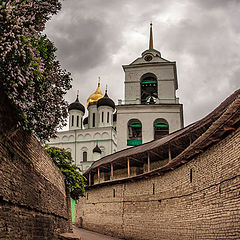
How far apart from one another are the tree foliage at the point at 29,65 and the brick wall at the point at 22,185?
374 millimetres

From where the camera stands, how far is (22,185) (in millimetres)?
8688

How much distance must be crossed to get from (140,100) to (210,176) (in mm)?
21270

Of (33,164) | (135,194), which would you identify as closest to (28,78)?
(33,164)

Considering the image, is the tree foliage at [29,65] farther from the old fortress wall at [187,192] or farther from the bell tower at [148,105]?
the bell tower at [148,105]

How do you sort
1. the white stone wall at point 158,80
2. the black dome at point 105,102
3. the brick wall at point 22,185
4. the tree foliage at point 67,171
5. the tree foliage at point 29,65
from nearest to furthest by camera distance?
the tree foliage at point 29,65, the brick wall at point 22,185, the tree foliage at point 67,171, the white stone wall at point 158,80, the black dome at point 105,102

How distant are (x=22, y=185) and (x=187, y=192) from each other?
21.2 ft

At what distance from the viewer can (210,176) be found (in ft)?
34.3

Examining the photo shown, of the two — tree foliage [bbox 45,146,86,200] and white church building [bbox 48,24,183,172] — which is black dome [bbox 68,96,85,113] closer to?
white church building [bbox 48,24,183,172]

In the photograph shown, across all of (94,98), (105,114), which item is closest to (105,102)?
(105,114)

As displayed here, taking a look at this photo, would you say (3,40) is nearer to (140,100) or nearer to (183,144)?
(183,144)

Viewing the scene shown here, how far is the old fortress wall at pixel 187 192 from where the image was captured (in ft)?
29.3

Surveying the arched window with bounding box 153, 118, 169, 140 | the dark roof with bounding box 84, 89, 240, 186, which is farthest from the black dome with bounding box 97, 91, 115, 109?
the dark roof with bounding box 84, 89, 240, 186

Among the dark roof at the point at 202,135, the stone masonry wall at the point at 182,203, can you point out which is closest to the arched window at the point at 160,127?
the stone masonry wall at the point at 182,203

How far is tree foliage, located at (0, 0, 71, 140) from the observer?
6.46m
